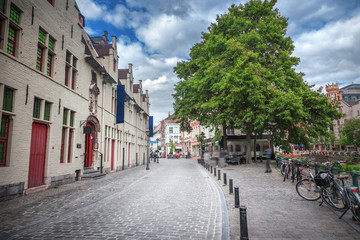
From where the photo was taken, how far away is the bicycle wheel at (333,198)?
5.90 meters

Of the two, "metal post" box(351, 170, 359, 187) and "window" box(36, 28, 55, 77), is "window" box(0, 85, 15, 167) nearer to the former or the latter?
"window" box(36, 28, 55, 77)

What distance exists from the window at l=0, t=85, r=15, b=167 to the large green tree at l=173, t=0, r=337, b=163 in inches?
496

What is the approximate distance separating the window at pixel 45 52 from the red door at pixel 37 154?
2595mm

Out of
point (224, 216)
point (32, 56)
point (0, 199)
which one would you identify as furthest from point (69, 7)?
point (224, 216)

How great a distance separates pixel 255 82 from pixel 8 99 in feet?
46.9

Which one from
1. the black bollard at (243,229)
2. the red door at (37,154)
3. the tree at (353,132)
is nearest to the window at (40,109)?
the red door at (37,154)

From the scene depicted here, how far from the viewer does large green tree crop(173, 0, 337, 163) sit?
16859 mm

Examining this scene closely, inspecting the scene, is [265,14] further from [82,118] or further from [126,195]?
[126,195]

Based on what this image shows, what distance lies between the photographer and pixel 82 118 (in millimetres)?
14117

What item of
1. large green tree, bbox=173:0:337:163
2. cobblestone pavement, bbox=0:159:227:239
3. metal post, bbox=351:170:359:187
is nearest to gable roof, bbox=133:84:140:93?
large green tree, bbox=173:0:337:163

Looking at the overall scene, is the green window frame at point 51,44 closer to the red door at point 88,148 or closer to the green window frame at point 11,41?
the green window frame at point 11,41

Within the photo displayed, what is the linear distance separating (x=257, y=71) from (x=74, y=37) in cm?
1265

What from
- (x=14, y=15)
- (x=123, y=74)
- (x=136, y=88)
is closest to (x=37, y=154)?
(x=14, y=15)

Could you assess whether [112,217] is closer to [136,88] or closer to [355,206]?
[355,206]
